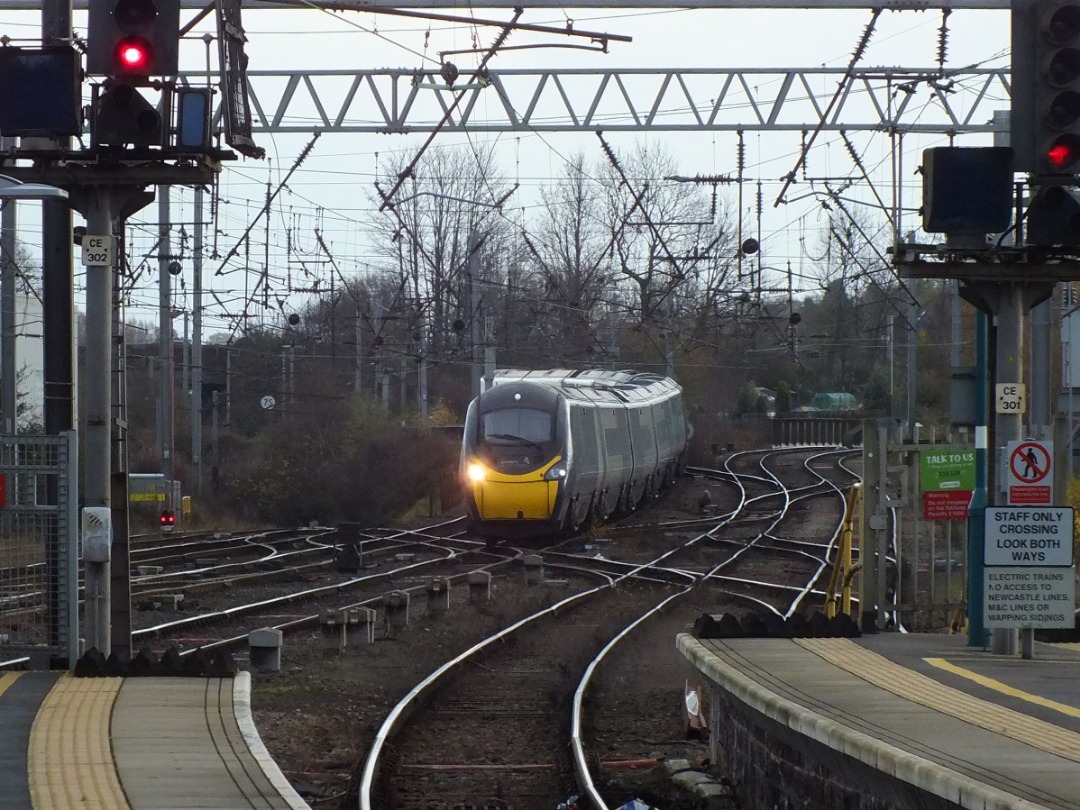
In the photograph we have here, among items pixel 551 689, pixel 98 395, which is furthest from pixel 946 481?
pixel 98 395

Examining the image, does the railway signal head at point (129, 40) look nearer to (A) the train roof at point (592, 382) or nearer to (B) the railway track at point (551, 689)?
(B) the railway track at point (551, 689)

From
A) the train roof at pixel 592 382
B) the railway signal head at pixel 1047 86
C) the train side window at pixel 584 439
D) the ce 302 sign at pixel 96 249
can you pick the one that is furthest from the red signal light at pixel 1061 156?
the train roof at pixel 592 382

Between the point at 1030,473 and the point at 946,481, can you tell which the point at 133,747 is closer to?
the point at 1030,473

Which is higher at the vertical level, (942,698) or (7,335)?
(7,335)

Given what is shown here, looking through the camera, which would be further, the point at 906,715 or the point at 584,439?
the point at 584,439

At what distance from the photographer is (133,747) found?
7.27m

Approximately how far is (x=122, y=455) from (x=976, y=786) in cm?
722

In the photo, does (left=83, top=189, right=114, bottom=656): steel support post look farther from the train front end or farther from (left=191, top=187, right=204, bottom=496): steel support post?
(left=191, top=187, right=204, bottom=496): steel support post

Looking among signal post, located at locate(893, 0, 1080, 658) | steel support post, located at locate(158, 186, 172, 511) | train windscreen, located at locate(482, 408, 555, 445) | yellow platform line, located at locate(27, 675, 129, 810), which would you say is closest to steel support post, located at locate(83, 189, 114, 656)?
yellow platform line, located at locate(27, 675, 129, 810)

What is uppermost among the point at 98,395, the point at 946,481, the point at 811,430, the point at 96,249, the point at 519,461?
the point at 96,249

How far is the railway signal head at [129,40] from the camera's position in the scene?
368 inches

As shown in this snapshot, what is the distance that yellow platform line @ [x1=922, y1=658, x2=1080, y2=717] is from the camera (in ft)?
26.0

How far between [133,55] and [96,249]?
5.12 ft

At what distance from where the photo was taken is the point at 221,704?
330 inches
